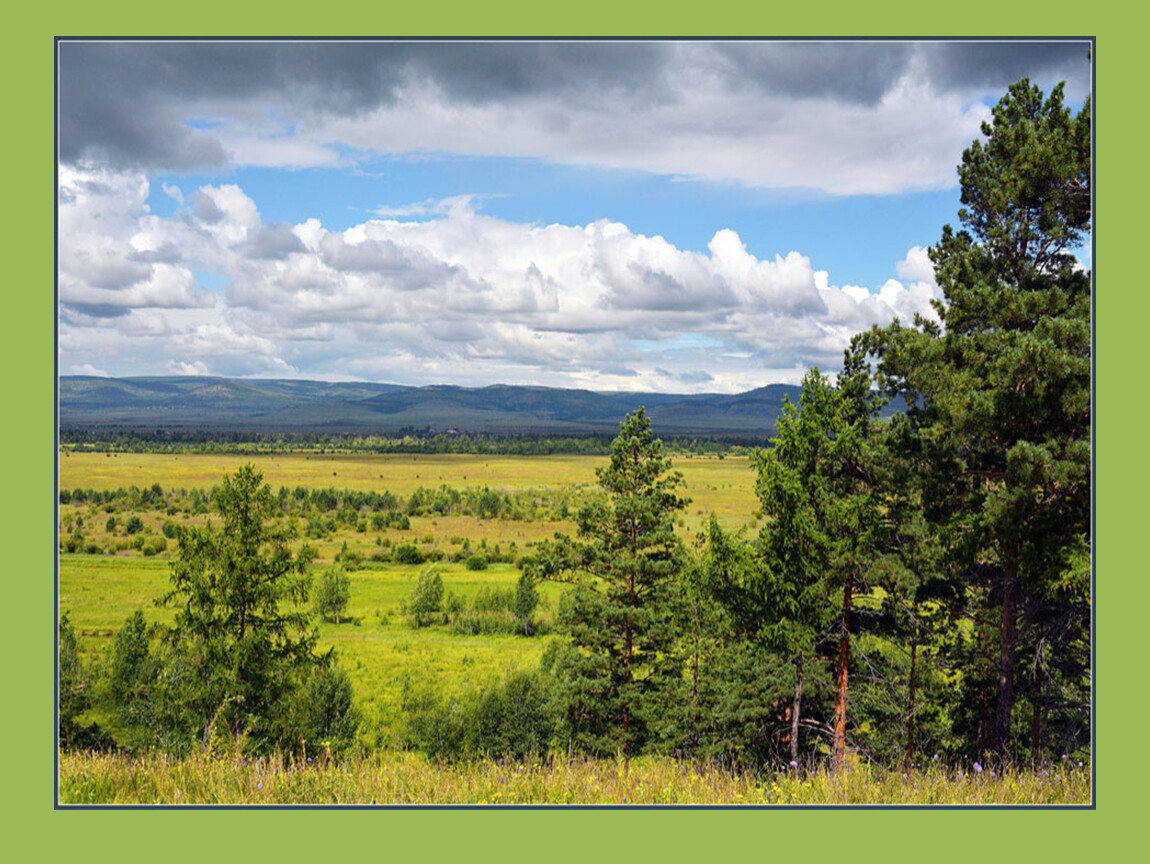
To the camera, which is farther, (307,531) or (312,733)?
(307,531)

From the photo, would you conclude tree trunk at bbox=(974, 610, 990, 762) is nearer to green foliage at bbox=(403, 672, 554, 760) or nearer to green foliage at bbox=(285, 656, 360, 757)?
green foliage at bbox=(403, 672, 554, 760)

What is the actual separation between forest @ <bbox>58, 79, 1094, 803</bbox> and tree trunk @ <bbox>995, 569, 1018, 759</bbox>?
0.29 feet

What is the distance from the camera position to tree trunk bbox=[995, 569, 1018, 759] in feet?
39.0

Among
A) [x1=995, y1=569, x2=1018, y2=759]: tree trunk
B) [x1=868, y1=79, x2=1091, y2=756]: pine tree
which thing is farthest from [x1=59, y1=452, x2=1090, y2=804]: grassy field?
[x1=995, y1=569, x2=1018, y2=759]: tree trunk

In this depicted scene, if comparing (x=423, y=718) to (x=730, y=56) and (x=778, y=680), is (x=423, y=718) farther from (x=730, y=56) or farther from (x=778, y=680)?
(x=730, y=56)

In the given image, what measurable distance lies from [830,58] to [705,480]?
470ft

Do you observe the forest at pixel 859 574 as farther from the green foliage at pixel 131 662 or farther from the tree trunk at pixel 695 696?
the green foliage at pixel 131 662

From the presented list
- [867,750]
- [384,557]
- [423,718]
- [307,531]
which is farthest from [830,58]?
[307,531]

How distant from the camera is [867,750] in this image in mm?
15672

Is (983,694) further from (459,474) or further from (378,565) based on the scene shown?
(459,474)

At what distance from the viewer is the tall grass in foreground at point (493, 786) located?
7.48 m

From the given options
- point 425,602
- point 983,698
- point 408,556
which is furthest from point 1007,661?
point 408,556

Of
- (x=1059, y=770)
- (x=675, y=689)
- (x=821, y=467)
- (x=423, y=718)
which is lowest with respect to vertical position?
(x=423, y=718)

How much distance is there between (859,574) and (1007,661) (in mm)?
2845
